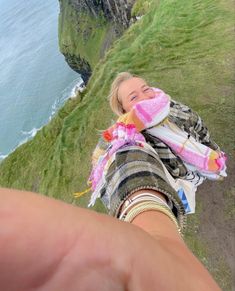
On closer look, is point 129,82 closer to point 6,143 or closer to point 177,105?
point 177,105

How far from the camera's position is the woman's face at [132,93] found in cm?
426

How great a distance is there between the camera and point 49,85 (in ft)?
248

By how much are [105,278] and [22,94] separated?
80385 millimetres

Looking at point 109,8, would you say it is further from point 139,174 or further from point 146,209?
point 146,209

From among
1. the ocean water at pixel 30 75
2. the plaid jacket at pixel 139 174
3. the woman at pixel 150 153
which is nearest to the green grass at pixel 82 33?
the ocean water at pixel 30 75

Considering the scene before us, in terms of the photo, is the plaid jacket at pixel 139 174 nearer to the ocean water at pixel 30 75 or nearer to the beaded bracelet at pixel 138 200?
the beaded bracelet at pixel 138 200

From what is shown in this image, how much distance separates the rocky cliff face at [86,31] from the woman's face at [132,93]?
40539 mm

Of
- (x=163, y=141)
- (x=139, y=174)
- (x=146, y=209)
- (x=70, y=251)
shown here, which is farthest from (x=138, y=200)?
(x=70, y=251)

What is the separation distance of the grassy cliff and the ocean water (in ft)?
185

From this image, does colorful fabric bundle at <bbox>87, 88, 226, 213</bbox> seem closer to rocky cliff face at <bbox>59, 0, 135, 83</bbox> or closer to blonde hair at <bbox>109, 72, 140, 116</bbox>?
blonde hair at <bbox>109, 72, 140, 116</bbox>

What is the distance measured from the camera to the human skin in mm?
1042

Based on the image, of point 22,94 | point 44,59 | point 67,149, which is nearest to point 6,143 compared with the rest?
point 22,94

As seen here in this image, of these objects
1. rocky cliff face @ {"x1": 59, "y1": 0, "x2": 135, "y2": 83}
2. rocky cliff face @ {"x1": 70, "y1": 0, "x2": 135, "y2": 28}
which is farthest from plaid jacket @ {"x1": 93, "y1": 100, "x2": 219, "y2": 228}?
rocky cliff face @ {"x1": 59, "y1": 0, "x2": 135, "y2": 83}

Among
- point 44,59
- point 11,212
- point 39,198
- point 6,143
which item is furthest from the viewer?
point 44,59
